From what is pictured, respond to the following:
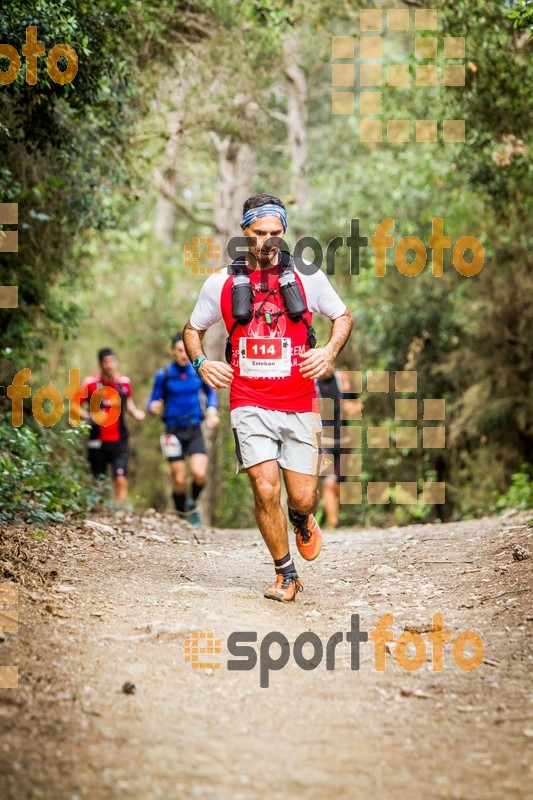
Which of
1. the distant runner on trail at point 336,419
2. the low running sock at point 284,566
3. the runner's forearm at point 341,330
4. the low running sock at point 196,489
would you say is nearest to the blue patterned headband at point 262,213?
the runner's forearm at point 341,330

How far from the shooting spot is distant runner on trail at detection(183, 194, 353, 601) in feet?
19.6

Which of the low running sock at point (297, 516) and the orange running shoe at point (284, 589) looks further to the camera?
the low running sock at point (297, 516)

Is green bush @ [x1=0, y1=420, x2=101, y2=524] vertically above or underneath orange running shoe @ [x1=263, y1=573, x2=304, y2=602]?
above

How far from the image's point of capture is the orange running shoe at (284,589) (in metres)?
5.98

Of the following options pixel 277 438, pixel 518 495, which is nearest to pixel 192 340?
pixel 277 438

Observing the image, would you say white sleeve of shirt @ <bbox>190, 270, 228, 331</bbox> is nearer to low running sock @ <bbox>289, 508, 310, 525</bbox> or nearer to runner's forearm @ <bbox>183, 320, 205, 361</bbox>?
runner's forearm @ <bbox>183, 320, 205, 361</bbox>

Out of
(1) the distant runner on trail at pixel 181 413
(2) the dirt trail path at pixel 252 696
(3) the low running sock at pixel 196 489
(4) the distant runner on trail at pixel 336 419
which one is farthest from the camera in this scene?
(4) the distant runner on trail at pixel 336 419

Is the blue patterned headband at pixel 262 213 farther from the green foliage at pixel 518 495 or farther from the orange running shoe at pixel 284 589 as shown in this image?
the green foliage at pixel 518 495

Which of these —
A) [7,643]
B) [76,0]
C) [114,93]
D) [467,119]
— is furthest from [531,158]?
[7,643]

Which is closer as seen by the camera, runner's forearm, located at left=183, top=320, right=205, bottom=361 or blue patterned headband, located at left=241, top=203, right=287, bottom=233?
blue patterned headband, located at left=241, top=203, right=287, bottom=233

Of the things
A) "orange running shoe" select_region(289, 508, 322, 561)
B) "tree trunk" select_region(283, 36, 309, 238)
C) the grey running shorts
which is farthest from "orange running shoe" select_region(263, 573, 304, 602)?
"tree trunk" select_region(283, 36, 309, 238)

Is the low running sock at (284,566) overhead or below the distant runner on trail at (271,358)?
below

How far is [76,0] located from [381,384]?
1250cm

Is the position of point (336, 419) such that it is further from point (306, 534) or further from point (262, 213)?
point (262, 213)
